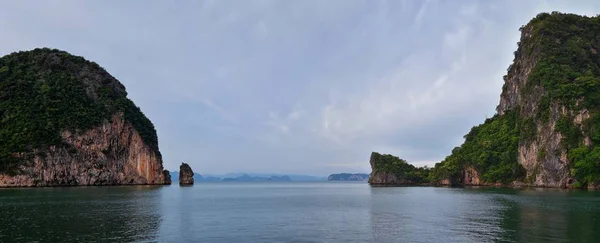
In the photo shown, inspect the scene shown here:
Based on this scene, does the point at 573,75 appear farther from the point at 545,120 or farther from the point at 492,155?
the point at 492,155

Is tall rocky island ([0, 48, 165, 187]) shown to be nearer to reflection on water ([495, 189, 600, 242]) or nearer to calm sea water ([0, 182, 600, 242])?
calm sea water ([0, 182, 600, 242])

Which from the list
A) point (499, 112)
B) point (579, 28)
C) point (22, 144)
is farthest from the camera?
point (499, 112)

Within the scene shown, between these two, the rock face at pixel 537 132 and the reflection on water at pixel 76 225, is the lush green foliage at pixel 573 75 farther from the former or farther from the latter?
the reflection on water at pixel 76 225

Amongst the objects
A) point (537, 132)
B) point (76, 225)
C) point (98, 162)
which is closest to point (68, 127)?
point (98, 162)

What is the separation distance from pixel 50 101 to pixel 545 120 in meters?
170

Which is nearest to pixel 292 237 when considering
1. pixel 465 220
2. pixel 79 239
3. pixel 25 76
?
pixel 79 239

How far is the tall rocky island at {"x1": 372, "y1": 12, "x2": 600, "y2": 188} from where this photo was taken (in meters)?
119

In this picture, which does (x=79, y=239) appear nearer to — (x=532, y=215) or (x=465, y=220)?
(x=465, y=220)

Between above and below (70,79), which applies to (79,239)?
below

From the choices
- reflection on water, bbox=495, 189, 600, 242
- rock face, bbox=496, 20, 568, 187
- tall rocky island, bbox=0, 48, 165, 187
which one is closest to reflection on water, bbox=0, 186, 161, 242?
reflection on water, bbox=495, 189, 600, 242

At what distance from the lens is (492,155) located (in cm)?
16300

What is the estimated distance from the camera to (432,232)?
39.0m

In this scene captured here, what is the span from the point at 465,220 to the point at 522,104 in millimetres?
132904

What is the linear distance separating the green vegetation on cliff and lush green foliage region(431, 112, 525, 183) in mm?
131013
